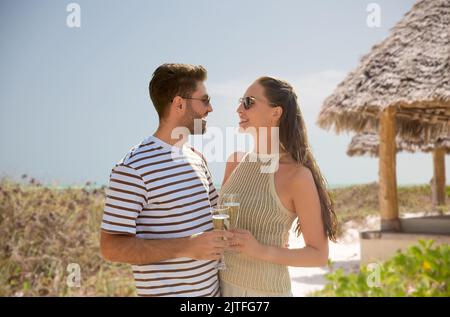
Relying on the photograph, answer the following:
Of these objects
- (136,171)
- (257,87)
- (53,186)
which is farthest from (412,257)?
(53,186)

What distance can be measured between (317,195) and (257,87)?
1.78ft

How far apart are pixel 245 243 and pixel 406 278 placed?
364 centimetres

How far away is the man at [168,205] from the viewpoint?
6.48 feet

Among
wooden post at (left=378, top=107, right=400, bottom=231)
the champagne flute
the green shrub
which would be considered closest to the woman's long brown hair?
the champagne flute

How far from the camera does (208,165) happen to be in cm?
248

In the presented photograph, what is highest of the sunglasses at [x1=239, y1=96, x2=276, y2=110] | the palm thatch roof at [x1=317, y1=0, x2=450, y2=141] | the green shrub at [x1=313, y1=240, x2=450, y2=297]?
the palm thatch roof at [x1=317, y1=0, x2=450, y2=141]

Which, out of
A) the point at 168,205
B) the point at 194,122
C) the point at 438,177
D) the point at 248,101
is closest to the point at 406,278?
the point at 248,101

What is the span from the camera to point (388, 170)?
8055mm

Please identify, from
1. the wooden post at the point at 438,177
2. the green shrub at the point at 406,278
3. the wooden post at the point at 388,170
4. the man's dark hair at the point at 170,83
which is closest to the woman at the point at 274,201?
the man's dark hair at the point at 170,83

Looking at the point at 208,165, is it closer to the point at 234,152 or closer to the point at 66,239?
the point at 234,152

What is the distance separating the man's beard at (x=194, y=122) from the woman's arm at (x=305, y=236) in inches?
17.6

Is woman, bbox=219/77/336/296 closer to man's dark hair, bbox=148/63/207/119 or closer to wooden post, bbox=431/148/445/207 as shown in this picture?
man's dark hair, bbox=148/63/207/119

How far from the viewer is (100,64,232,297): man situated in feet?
6.48

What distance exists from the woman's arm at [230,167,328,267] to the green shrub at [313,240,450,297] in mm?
2804
